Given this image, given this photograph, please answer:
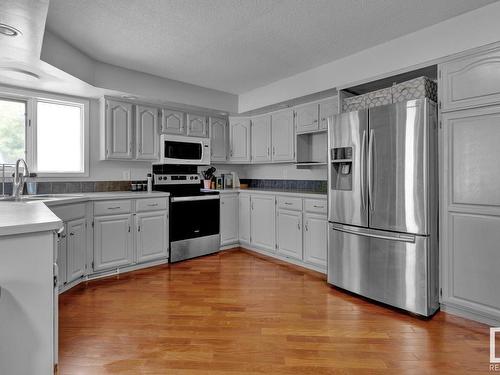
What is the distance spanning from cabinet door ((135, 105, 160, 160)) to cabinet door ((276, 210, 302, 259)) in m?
1.94

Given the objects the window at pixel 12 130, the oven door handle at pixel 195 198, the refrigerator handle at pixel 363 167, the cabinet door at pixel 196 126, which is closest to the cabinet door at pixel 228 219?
the oven door handle at pixel 195 198

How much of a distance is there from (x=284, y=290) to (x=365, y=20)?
8.48ft

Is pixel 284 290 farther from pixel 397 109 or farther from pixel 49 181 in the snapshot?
Answer: pixel 49 181

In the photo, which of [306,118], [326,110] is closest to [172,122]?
[306,118]

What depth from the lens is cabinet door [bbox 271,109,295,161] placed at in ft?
13.7

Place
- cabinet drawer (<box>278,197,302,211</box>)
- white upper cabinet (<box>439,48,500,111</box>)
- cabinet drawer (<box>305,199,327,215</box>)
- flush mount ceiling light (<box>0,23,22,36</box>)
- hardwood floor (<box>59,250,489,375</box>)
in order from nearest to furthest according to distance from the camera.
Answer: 1. hardwood floor (<box>59,250,489,375</box>)
2. flush mount ceiling light (<box>0,23,22,36</box>)
3. white upper cabinet (<box>439,48,500,111</box>)
4. cabinet drawer (<box>305,199,327,215</box>)
5. cabinet drawer (<box>278,197,302,211</box>)

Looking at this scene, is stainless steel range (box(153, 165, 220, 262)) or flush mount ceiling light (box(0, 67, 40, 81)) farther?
stainless steel range (box(153, 165, 220, 262))

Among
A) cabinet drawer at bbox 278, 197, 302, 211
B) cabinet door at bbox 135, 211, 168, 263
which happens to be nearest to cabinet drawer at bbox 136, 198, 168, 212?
cabinet door at bbox 135, 211, 168, 263

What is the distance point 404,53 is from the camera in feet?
9.13

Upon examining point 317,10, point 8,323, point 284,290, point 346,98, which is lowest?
point 284,290

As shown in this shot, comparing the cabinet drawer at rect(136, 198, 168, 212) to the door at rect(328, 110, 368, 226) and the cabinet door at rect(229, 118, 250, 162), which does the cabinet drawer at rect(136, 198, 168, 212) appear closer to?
the cabinet door at rect(229, 118, 250, 162)

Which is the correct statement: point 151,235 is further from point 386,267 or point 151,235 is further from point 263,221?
point 386,267

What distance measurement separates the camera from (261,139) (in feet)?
15.2

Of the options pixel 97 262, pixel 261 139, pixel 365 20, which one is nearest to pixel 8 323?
pixel 97 262
